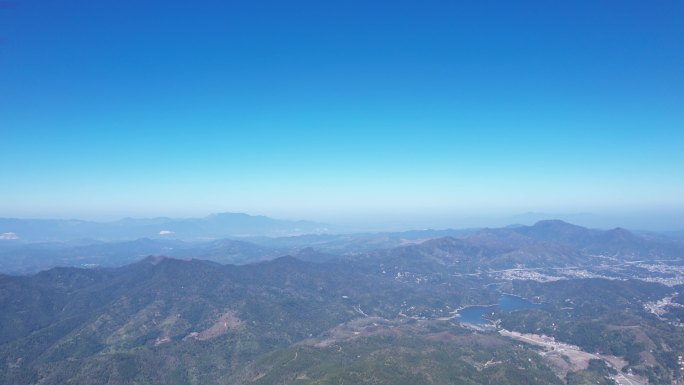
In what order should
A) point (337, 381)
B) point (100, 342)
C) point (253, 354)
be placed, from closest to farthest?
point (337, 381) → point (253, 354) → point (100, 342)

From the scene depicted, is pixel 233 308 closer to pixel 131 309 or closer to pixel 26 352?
pixel 131 309

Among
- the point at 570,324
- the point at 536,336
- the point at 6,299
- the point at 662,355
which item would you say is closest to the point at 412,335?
→ the point at 536,336

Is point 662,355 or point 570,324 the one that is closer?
point 662,355

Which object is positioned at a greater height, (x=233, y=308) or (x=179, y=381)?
(x=233, y=308)

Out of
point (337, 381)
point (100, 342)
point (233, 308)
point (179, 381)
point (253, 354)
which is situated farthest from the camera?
point (233, 308)

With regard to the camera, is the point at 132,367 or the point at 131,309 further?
the point at 131,309

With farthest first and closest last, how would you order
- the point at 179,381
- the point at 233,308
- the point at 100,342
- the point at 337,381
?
the point at 233,308, the point at 100,342, the point at 179,381, the point at 337,381

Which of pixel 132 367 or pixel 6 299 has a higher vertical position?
pixel 6 299

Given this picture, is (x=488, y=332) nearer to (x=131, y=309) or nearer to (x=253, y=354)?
(x=253, y=354)

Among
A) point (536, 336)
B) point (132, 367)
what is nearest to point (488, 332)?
point (536, 336)
